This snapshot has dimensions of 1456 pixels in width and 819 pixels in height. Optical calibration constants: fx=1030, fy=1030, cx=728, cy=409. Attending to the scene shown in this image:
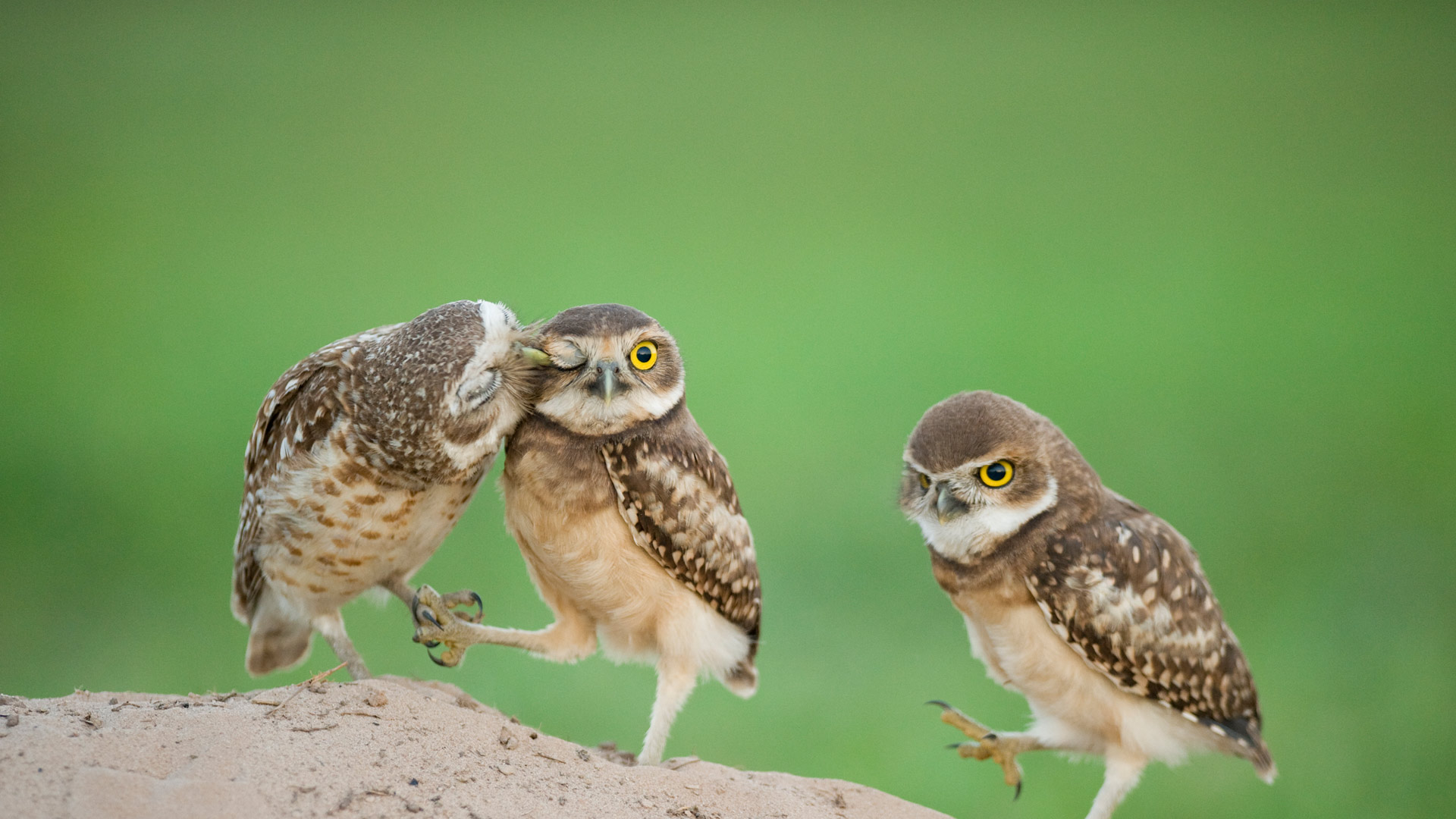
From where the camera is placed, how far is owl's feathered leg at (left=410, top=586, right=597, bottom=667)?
9.91 ft

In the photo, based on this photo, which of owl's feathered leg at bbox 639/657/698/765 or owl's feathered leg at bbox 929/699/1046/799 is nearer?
owl's feathered leg at bbox 639/657/698/765

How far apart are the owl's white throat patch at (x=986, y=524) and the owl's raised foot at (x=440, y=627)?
56.4 inches

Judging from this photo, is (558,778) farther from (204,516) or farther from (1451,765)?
(1451,765)

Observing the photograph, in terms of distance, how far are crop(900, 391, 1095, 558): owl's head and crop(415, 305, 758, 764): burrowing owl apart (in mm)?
606

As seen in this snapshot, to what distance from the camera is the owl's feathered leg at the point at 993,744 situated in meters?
3.28

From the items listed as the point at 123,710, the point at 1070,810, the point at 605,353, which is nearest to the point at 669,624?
the point at 605,353

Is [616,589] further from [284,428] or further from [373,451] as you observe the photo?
[284,428]

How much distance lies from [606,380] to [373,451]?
642mm

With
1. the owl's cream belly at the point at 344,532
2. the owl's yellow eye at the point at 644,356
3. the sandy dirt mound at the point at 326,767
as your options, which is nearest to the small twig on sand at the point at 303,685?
the sandy dirt mound at the point at 326,767

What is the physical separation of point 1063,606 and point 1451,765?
3.47m

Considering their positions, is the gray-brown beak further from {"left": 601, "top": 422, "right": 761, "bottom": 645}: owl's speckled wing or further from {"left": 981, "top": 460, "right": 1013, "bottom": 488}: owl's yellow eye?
{"left": 981, "top": 460, "right": 1013, "bottom": 488}: owl's yellow eye

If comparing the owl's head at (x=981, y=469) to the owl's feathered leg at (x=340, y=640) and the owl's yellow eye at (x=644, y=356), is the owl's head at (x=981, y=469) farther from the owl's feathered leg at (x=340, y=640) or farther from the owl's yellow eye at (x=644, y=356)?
the owl's feathered leg at (x=340, y=640)

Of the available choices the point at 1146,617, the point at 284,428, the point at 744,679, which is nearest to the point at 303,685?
the point at 284,428

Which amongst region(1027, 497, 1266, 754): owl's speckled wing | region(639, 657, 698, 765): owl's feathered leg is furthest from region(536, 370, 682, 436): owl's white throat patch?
region(1027, 497, 1266, 754): owl's speckled wing
